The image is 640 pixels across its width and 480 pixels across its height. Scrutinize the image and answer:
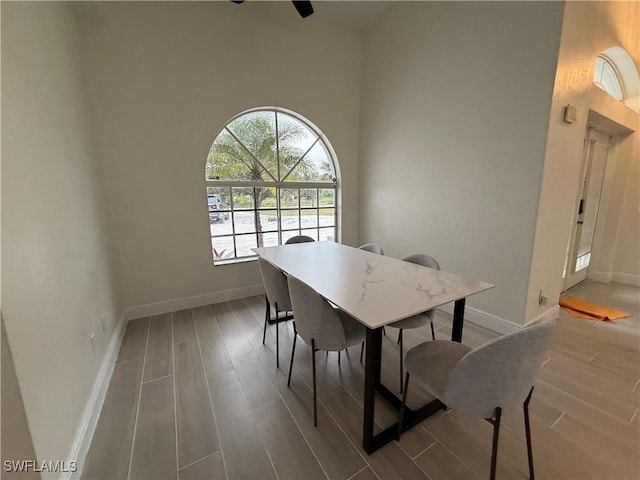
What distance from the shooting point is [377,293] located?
1.40 meters

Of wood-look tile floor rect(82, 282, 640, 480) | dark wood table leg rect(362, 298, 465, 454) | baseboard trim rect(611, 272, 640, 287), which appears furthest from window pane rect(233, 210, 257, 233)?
baseboard trim rect(611, 272, 640, 287)

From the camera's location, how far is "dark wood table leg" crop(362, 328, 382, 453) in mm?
1217

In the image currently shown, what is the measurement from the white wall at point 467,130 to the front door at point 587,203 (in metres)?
1.82

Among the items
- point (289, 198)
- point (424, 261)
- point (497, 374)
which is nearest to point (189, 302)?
point (289, 198)

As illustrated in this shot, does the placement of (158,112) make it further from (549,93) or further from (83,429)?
(549,93)

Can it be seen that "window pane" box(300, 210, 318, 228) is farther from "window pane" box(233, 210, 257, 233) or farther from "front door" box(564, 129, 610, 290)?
"front door" box(564, 129, 610, 290)

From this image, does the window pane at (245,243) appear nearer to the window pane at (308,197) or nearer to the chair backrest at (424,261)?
the window pane at (308,197)

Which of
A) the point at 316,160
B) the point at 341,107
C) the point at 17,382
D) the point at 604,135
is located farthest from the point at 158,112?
the point at 604,135

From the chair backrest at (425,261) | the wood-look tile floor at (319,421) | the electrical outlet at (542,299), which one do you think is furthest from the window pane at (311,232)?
the electrical outlet at (542,299)

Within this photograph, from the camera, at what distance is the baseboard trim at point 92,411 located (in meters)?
1.24

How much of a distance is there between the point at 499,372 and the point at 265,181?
3029 mm

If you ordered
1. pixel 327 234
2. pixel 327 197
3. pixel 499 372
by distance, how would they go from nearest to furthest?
pixel 499 372
pixel 327 197
pixel 327 234

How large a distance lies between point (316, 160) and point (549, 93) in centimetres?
252

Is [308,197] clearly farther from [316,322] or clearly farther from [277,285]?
[316,322]
